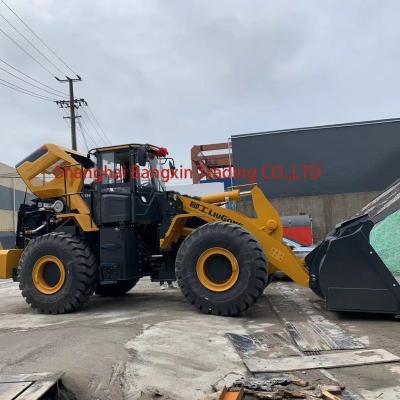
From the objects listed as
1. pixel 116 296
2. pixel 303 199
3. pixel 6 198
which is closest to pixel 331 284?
pixel 116 296

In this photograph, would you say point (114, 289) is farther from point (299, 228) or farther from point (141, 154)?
point (299, 228)

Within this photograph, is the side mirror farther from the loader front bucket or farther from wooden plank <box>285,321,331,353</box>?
wooden plank <box>285,321,331,353</box>

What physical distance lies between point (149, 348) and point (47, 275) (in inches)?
149

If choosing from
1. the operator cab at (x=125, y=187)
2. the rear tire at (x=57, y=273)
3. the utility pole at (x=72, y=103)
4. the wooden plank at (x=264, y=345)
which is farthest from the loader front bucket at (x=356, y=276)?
the utility pole at (x=72, y=103)

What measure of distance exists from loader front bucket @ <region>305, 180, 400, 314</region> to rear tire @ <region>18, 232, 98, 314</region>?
3853mm

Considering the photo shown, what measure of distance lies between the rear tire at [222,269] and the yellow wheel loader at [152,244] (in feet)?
0.05

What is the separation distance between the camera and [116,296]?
10.4 metres

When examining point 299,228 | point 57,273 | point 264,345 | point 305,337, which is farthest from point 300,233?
point 264,345

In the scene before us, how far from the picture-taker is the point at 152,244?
895 cm

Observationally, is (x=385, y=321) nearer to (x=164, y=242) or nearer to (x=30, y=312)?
(x=164, y=242)

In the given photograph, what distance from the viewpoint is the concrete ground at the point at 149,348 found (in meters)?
4.29

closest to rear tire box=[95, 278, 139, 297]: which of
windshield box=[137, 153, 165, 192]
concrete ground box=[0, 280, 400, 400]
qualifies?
concrete ground box=[0, 280, 400, 400]

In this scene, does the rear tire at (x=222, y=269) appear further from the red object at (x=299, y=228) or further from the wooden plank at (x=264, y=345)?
the red object at (x=299, y=228)

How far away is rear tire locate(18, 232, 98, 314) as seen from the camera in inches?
323
